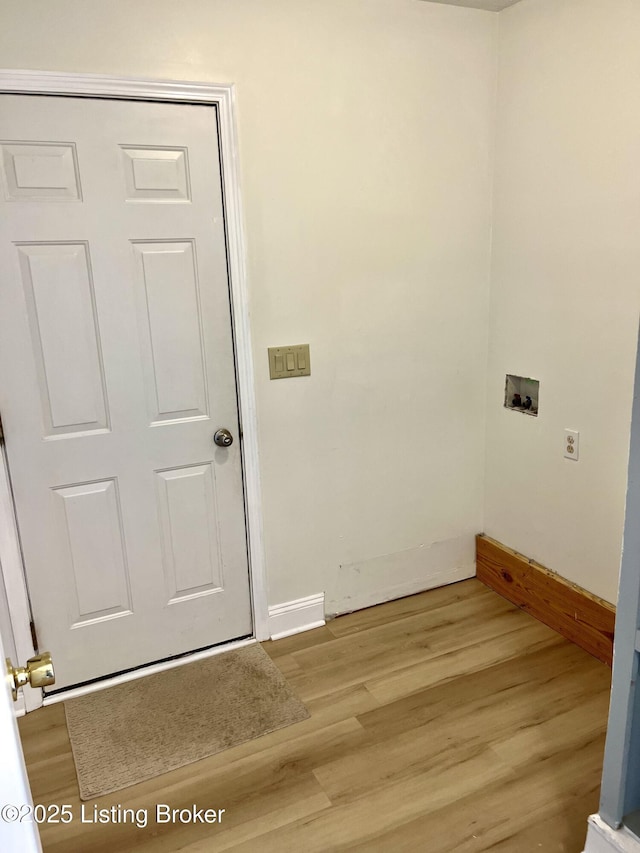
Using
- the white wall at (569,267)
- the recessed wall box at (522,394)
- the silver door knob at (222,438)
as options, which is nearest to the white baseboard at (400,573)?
the white wall at (569,267)

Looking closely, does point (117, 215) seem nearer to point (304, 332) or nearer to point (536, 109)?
point (304, 332)

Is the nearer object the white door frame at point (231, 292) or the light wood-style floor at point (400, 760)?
the light wood-style floor at point (400, 760)

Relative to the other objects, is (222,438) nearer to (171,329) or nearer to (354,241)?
(171,329)

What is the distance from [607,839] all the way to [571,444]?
4.47ft

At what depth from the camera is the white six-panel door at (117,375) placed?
201 cm

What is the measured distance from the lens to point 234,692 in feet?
7.57

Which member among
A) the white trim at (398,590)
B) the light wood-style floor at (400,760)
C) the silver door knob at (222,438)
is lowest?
the light wood-style floor at (400,760)

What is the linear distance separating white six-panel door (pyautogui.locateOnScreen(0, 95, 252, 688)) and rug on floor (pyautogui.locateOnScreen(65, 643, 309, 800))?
13 cm

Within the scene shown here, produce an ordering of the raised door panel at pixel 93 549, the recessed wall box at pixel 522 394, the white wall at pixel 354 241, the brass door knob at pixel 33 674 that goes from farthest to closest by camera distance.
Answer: the recessed wall box at pixel 522 394
the raised door panel at pixel 93 549
the white wall at pixel 354 241
the brass door knob at pixel 33 674

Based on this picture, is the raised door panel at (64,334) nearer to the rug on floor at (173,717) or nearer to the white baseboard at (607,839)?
the rug on floor at (173,717)

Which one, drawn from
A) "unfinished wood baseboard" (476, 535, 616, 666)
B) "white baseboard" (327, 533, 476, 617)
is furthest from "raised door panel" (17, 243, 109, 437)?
"unfinished wood baseboard" (476, 535, 616, 666)

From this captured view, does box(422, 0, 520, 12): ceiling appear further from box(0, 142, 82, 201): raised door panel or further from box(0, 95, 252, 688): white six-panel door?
box(0, 142, 82, 201): raised door panel

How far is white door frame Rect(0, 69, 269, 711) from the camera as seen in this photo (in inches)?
76.5

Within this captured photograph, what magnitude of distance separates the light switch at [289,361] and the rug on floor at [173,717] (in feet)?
3.67
